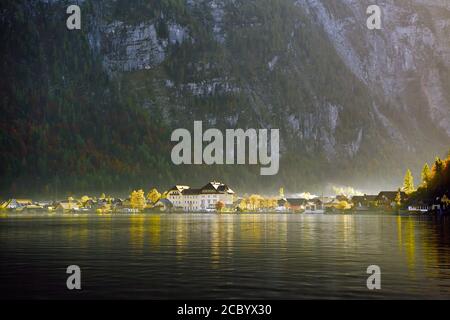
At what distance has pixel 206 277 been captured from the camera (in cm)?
4853

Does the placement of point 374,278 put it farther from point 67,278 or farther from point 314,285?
point 67,278

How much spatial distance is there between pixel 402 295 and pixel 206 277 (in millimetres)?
14484
